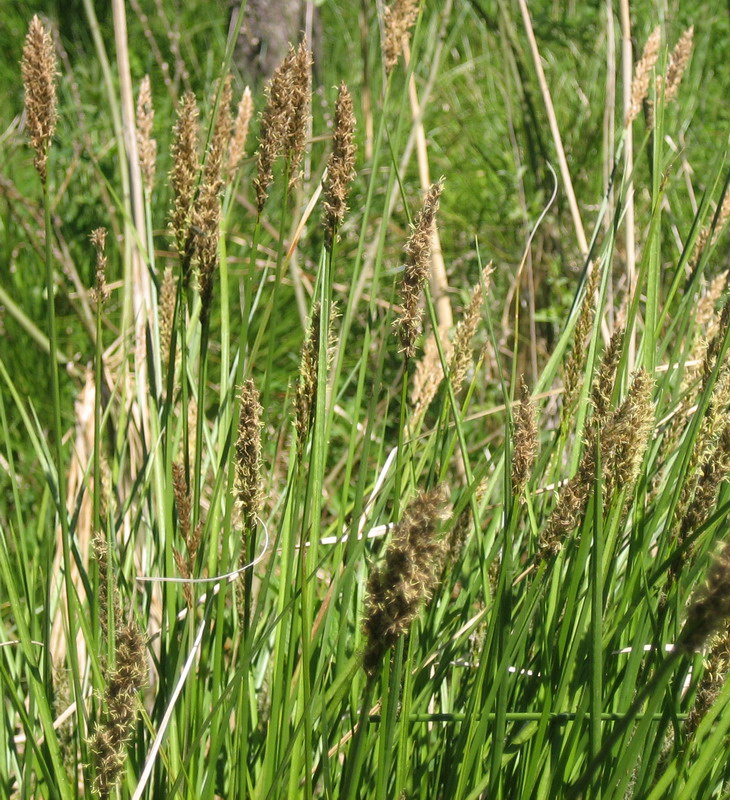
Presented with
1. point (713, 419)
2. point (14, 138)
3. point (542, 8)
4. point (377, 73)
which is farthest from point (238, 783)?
point (542, 8)

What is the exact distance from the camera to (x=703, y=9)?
4.33 metres

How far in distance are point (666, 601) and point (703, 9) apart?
4013 mm

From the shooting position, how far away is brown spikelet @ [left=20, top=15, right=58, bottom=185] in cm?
96

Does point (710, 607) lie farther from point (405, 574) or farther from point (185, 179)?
point (185, 179)

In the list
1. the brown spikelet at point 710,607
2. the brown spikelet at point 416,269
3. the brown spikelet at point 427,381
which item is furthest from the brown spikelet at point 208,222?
the brown spikelet at point 710,607

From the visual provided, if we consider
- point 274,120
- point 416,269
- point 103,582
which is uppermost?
point 274,120

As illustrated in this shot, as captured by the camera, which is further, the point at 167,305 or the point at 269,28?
the point at 269,28

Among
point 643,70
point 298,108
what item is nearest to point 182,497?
point 298,108

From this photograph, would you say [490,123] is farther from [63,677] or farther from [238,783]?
[238,783]

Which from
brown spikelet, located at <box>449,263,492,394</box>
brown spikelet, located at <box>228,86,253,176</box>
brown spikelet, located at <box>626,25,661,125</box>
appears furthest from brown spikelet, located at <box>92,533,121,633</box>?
brown spikelet, located at <box>626,25,661,125</box>

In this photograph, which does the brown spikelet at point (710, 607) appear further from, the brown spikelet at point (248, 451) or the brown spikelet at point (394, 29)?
the brown spikelet at point (394, 29)

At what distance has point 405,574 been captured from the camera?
665 millimetres

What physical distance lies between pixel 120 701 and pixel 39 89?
62cm

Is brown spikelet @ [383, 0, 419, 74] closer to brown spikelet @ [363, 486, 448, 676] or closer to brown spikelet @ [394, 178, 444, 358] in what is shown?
brown spikelet @ [394, 178, 444, 358]
